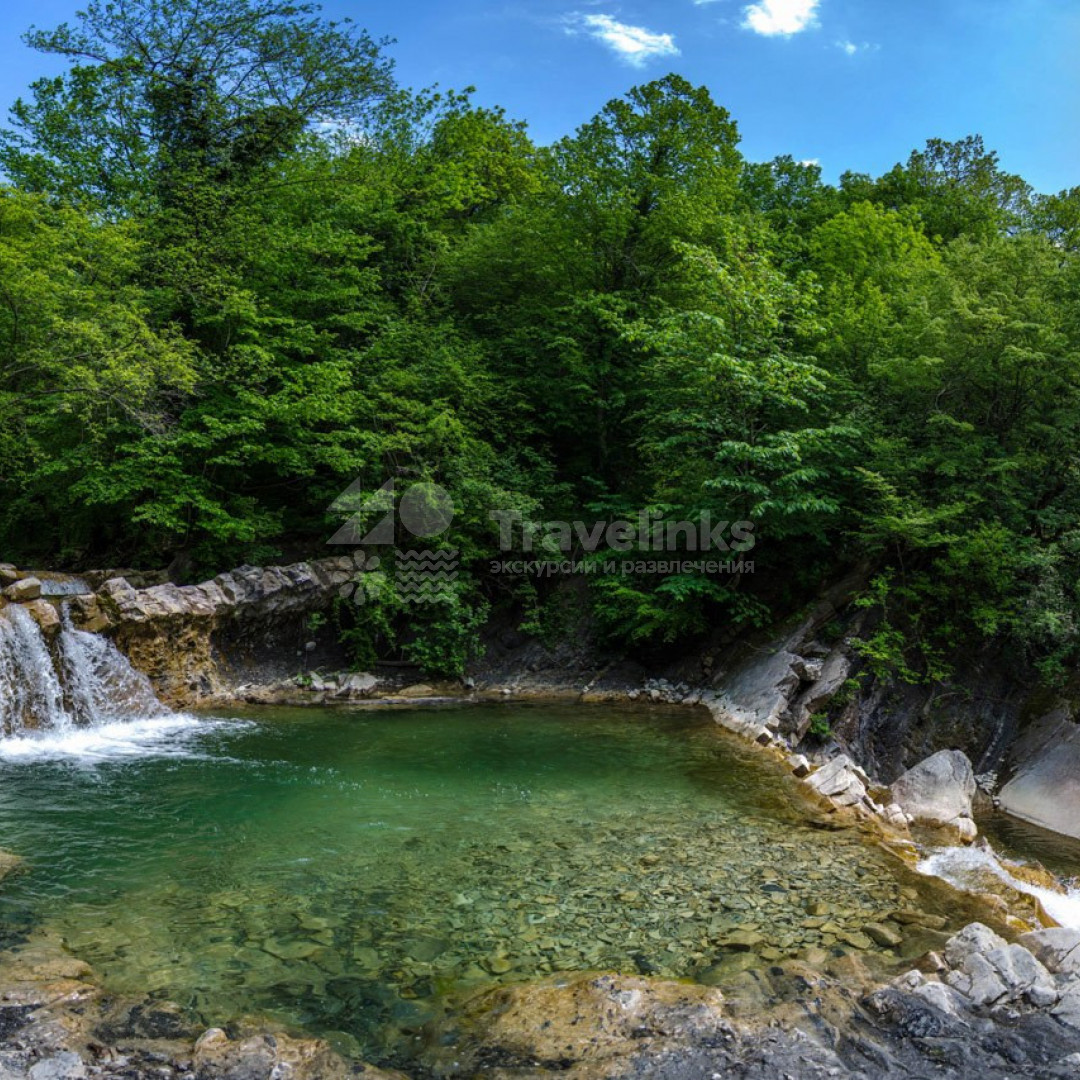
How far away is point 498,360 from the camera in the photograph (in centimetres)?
1781

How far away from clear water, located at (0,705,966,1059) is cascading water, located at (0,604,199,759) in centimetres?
11

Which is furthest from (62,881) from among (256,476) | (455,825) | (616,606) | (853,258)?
(853,258)

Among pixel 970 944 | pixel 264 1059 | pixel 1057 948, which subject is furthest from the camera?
pixel 1057 948

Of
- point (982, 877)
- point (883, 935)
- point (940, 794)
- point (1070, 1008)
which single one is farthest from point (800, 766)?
point (1070, 1008)

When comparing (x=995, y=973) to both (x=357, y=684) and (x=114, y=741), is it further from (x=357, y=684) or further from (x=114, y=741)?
(x=357, y=684)

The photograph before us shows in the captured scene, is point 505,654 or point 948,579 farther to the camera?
point 505,654

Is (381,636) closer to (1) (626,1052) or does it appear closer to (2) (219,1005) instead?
(2) (219,1005)

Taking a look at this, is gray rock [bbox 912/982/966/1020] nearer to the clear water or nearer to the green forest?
the clear water

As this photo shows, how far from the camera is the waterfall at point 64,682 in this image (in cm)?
1012

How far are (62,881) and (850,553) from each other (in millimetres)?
12538

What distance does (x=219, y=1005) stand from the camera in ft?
14.3

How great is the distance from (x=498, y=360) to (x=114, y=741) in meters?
11.4

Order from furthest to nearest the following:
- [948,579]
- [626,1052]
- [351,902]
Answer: [948,579] → [351,902] → [626,1052]

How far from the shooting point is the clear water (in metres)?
4.88
